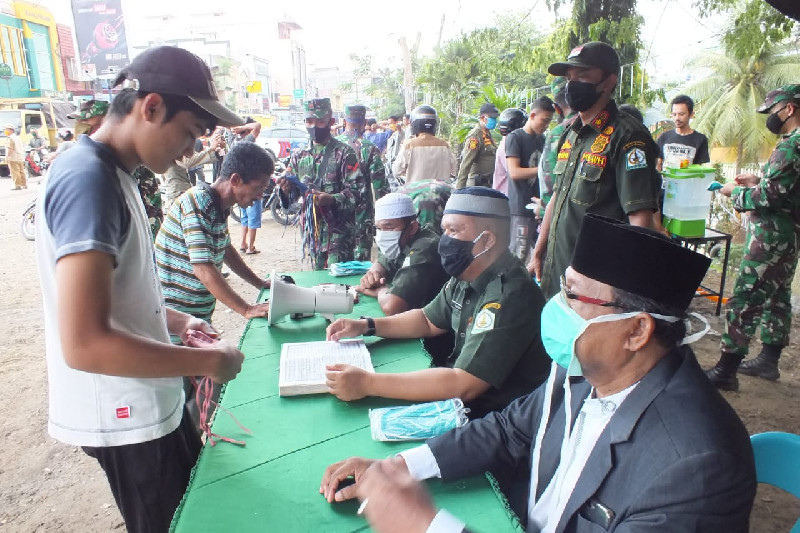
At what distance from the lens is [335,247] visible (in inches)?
166

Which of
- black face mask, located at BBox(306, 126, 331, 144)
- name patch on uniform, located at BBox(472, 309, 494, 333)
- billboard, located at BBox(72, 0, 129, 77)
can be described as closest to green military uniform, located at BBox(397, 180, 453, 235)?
black face mask, located at BBox(306, 126, 331, 144)

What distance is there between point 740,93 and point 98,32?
2507 centimetres

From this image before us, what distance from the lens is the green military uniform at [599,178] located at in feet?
8.54

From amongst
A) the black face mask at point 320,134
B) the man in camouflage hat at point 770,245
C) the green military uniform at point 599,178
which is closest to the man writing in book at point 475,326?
the green military uniform at point 599,178

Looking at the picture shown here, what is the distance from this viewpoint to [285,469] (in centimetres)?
138

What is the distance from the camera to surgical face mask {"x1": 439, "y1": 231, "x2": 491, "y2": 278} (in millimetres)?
2107

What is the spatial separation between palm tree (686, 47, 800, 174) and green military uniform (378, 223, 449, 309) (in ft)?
32.5

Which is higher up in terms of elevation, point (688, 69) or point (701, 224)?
point (688, 69)

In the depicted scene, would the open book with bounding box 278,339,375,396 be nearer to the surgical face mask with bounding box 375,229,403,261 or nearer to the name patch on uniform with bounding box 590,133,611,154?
the surgical face mask with bounding box 375,229,403,261

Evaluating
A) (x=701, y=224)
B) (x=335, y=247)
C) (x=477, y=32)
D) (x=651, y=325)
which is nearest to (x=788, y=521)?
(x=651, y=325)

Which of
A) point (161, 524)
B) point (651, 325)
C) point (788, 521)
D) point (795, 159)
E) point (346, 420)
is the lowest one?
point (788, 521)

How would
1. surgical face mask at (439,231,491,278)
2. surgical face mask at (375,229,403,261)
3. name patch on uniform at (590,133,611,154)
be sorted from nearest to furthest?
surgical face mask at (439,231,491,278)
name patch on uniform at (590,133,611,154)
surgical face mask at (375,229,403,261)

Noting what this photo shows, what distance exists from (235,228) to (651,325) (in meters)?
8.71

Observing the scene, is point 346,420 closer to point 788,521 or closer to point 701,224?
point 788,521
